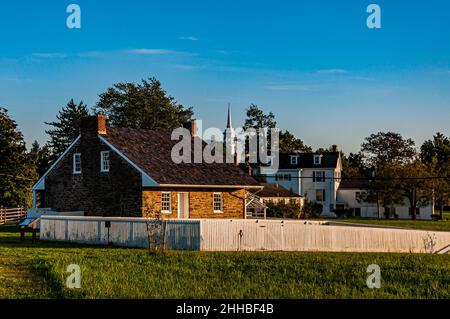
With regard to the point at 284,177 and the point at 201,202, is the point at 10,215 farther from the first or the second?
the point at 284,177

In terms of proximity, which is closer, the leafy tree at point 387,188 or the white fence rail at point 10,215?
the white fence rail at point 10,215

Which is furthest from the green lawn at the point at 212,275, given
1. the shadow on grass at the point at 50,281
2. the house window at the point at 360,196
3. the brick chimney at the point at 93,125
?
the house window at the point at 360,196

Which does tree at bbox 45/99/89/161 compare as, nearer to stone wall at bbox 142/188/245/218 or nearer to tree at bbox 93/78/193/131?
tree at bbox 93/78/193/131

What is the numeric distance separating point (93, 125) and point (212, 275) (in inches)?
1091

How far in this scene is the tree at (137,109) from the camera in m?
95.8

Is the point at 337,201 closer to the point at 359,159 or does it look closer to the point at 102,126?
the point at 359,159

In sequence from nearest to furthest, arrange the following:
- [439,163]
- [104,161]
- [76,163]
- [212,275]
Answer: [212,275] → [104,161] → [76,163] → [439,163]

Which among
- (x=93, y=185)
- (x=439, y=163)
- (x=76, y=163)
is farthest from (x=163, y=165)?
(x=439, y=163)

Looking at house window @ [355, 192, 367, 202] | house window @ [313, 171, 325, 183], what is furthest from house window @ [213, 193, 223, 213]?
house window @ [355, 192, 367, 202]

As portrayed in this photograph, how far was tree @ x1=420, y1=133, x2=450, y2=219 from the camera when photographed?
88.1 m

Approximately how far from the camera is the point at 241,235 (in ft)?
99.6

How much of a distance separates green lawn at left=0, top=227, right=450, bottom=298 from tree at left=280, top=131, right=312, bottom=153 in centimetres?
8581

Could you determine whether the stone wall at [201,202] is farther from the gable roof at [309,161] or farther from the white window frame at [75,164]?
the gable roof at [309,161]

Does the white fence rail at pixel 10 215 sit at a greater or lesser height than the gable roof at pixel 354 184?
lesser
